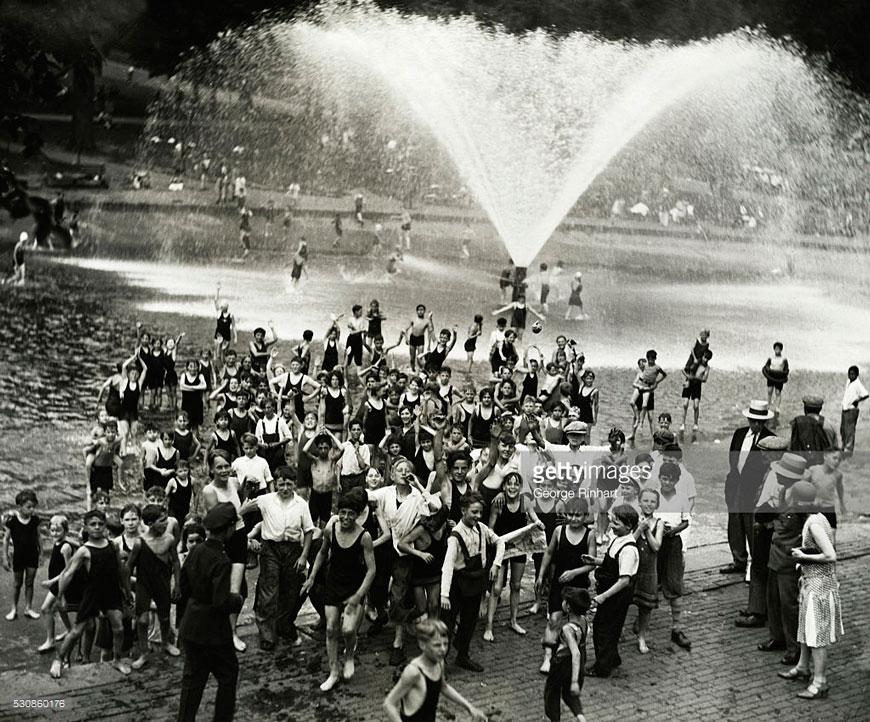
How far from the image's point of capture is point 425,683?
22.2ft

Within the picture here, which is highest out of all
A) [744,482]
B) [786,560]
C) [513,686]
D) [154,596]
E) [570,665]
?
[744,482]

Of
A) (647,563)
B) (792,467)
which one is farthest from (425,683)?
(792,467)

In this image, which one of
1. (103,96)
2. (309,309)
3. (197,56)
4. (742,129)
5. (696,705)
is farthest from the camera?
(742,129)

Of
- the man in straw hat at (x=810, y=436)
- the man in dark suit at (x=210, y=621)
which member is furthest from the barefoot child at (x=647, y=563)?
the man in dark suit at (x=210, y=621)

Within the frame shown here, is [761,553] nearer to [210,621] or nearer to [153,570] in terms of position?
[210,621]

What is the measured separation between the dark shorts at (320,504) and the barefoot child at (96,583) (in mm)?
2433

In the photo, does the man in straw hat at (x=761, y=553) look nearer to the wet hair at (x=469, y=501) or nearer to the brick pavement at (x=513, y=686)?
the brick pavement at (x=513, y=686)

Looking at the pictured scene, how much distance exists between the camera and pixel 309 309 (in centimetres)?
2698

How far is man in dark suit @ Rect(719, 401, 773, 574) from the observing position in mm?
10935

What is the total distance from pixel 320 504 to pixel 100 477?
2.53m

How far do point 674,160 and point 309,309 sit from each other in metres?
11.9

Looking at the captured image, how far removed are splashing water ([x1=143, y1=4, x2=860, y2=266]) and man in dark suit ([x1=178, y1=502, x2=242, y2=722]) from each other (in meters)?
23.3

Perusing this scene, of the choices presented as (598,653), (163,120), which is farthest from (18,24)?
(598,653)

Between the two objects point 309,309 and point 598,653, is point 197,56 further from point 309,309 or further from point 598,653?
point 598,653
